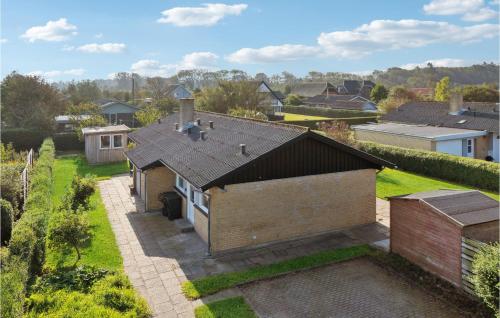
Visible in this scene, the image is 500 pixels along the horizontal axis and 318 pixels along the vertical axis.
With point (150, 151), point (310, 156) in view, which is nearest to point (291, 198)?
point (310, 156)

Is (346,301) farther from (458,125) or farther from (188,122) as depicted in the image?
(458,125)

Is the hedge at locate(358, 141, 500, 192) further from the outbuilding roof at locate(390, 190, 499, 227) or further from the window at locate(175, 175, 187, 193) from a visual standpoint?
the window at locate(175, 175, 187, 193)

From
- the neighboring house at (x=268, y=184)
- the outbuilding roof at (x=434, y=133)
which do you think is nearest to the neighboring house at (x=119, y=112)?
the outbuilding roof at (x=434, y=133)

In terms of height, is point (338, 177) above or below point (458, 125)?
below

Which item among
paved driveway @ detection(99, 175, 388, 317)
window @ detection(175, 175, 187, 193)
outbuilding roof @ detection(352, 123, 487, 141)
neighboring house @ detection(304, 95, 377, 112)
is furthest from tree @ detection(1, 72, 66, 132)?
neighboring house @ detection(304, 95, 377, 112)

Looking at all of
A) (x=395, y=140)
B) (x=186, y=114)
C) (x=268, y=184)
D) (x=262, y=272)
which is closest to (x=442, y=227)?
(x=262, y=272)

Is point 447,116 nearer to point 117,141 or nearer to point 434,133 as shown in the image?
point 434,133
